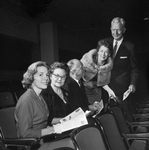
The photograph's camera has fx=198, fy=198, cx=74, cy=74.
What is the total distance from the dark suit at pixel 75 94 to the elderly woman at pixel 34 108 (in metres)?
0.33

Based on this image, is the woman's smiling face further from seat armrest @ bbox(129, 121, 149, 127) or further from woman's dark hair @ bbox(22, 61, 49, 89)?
seat armrest @ bbox(129, 121, 149, 127)

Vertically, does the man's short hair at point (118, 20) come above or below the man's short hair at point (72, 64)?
above

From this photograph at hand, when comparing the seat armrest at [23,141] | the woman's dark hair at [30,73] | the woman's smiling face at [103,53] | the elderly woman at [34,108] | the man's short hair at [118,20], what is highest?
the man's short hair at [118,20]

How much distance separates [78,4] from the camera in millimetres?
2402

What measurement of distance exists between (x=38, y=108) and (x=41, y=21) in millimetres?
1024

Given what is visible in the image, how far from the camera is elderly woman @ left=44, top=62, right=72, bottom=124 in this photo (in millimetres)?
2041

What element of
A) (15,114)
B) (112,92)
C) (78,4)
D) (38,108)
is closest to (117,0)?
(78,4)

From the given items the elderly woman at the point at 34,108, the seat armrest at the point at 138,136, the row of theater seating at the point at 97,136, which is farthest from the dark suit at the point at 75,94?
the seat armrest at the point at 138,136

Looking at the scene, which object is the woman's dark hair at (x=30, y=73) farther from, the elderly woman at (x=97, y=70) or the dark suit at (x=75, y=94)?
the elderly woman at (x=97, y=70)

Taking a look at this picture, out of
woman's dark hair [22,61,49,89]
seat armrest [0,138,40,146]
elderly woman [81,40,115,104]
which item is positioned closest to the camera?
seat armrest [0,138,40,146]

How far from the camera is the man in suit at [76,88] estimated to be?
2.30 meters

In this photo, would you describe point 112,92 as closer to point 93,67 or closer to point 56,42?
point 93,67

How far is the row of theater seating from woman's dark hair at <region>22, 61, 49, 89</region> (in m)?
0.28

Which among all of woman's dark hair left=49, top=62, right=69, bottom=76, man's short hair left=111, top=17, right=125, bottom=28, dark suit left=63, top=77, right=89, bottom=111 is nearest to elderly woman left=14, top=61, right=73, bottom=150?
woman's dark hair left=49, top=62, right=69, bottom=76
